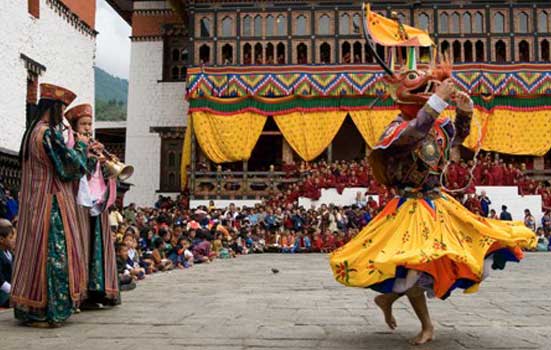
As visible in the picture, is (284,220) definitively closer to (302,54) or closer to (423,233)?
(302,54)

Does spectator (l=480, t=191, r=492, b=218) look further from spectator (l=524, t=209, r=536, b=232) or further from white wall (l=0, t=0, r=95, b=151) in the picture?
white wall (l=0, t=0, r=95, b=151)

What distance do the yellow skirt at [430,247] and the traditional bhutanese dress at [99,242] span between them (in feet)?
7.29

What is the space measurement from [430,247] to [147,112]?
73.2 feet

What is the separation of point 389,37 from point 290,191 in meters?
15.5

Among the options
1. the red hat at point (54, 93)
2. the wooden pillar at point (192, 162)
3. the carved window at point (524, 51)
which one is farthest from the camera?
the carved window at point (524, 51)

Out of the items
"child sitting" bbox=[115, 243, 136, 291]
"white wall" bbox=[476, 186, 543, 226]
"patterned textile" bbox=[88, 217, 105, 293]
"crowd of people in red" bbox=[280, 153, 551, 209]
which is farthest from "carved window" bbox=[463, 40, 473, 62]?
"patterned textile" bbox=[88, 217, 105, 293]

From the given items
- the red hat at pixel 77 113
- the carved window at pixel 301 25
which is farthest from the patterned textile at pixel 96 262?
the carved window at pixel 301 25

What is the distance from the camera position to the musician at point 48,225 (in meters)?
4.77

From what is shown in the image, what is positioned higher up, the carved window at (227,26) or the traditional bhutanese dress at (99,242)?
the carved window at (227,26)

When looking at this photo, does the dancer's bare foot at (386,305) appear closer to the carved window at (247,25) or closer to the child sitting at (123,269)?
the child sitting at (123,269)

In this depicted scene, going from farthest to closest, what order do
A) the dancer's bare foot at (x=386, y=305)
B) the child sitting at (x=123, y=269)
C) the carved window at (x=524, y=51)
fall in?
1. the carved window at (x=524, y=51)
2. the child sitting at (x=123, y=269)
3. the dancer's bare foot at (x=386, y=305)

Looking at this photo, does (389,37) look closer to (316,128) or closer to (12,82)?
(12,82)

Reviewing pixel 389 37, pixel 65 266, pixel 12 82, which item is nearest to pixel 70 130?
pixel 65 266

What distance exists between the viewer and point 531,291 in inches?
279
